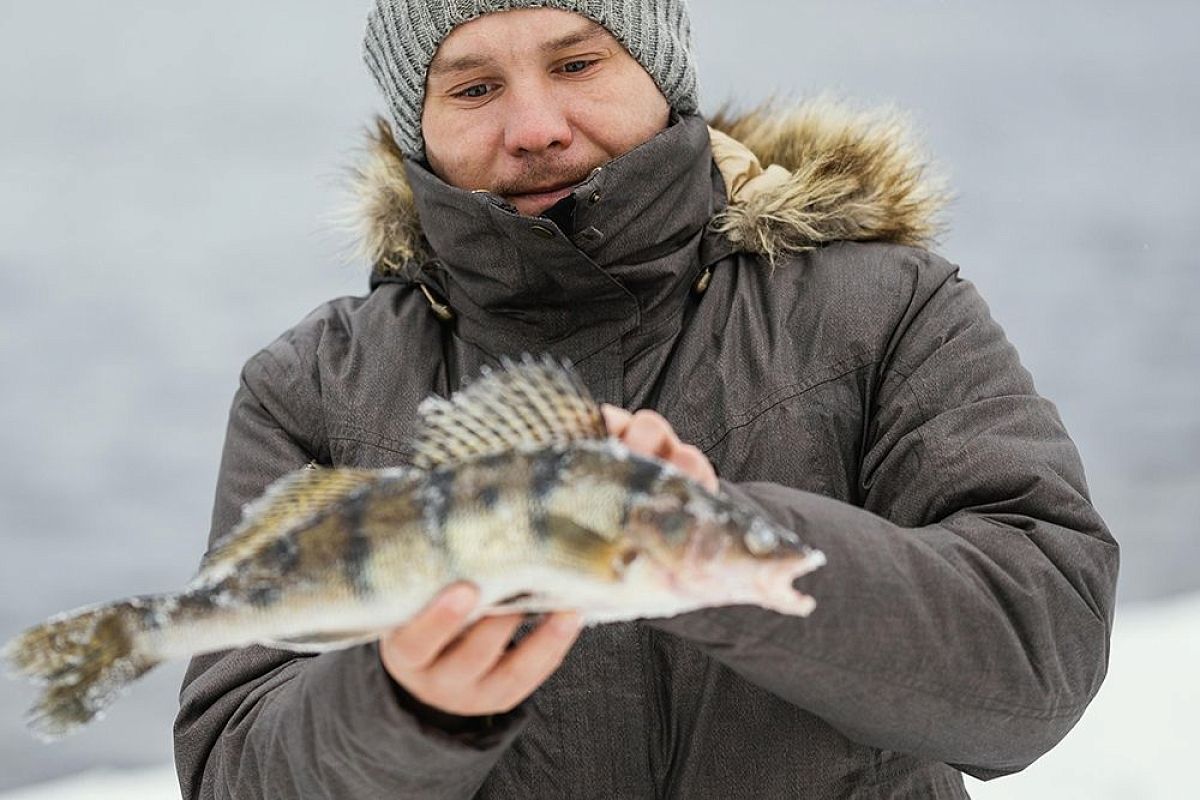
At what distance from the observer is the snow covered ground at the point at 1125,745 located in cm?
377

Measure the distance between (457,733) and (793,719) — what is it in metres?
0.64

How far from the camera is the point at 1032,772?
3.89 metres

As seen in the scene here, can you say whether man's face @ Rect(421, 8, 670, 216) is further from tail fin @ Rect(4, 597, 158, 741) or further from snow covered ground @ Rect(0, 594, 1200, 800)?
snow covered ground @ Rect(0, 594, 1200, 800)

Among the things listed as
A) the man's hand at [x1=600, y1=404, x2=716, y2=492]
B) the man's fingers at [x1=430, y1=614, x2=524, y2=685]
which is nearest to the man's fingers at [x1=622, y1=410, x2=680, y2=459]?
the man's hand at [x1=600, y1=404, x2=716, y2=492]

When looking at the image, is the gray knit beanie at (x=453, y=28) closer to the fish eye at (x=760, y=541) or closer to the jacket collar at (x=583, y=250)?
the jacket collar at (x=583, y=250)

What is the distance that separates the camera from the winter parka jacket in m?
1.73

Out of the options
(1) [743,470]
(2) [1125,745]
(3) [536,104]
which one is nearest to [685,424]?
(1) [743,470]

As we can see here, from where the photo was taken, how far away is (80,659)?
1.53 meters

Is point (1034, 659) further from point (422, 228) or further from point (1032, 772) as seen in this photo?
point (1032, 772)

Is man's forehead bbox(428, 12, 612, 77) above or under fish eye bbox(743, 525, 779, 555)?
above

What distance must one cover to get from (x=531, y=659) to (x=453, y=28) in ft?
4.16

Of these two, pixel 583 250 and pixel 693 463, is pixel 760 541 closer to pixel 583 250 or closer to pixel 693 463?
pixel 693 463

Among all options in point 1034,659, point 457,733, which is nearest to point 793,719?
point 1034,659

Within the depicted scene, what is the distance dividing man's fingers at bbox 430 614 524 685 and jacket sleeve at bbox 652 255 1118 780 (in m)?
0.21
